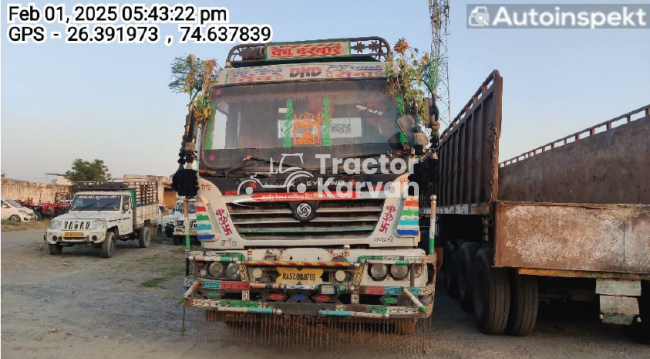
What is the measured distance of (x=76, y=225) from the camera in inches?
563

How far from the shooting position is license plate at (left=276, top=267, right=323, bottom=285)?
4.77 meters

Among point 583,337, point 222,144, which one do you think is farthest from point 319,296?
point 583,337

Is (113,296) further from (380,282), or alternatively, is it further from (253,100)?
(380,282)

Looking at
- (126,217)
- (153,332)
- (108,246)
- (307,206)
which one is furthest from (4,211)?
(307,206)

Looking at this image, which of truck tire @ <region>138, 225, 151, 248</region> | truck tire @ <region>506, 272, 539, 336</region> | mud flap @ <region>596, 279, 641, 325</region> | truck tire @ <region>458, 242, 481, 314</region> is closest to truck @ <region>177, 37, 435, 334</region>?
truck tire @ <region>506, 272, 539, 336</region>

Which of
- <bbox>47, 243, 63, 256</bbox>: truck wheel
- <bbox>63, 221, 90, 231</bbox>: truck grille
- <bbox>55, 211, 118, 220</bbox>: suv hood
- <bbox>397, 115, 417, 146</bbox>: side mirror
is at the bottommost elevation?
<bbox>47, 243, 63, 256</bbox>: truck wheel

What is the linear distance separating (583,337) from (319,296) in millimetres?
3492

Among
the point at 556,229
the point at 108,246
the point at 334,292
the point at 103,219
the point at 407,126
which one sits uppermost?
the point at 407,126

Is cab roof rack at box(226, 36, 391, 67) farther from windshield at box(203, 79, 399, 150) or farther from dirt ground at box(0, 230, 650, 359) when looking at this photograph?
dirt ground at box(0, 230, 650, 359)

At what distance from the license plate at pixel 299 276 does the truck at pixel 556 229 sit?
1.84m

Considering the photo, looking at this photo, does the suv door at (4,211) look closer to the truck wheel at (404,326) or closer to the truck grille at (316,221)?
the truck grille at (316,221)

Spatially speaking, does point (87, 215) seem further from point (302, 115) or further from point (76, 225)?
point (302, 115)

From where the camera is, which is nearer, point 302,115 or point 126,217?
point 302,115

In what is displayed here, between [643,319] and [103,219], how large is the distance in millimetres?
13315
